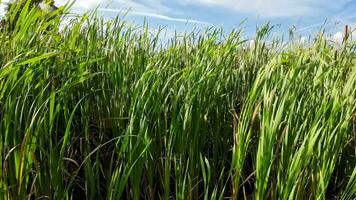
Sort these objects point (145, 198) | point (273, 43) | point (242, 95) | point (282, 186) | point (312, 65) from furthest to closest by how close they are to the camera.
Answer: point (273, 43)
point (242, 95)
point (312, 65)
point (145, 198)
point (282, 186)

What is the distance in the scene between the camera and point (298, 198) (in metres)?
1.72

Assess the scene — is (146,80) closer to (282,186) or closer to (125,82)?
(125,82)

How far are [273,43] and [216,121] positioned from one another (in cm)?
139

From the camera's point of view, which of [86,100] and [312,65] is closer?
[86,100]

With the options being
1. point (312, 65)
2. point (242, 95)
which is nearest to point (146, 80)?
point (242, 95)

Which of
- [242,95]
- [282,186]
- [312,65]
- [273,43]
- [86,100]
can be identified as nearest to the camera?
[282,186]

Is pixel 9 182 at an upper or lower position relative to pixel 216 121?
lower

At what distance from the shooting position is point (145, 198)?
5.91 ft

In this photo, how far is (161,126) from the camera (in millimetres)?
1804

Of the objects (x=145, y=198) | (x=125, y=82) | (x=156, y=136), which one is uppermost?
(x=125, y=82)

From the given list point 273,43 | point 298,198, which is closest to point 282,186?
point 298,198

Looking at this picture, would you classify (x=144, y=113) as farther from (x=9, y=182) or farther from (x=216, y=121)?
(x=9, y=182)

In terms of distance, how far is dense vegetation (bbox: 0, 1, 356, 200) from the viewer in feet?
5.29

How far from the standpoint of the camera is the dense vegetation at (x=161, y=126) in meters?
1.61
